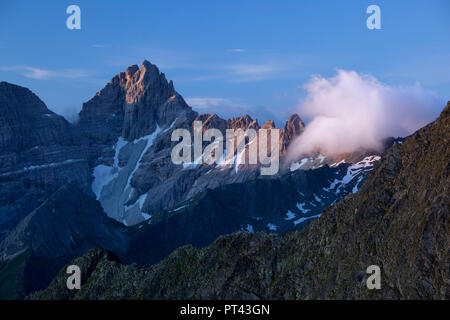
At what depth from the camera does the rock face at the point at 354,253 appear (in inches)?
5655

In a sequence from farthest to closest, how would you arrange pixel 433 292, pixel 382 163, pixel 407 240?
pixel 382 163 → pixel 407 240 → pixel 433 292

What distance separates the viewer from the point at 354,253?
161 meters

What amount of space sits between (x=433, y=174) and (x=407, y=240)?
15214 mm

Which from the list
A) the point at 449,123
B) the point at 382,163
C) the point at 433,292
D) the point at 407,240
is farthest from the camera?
the point at 382,163

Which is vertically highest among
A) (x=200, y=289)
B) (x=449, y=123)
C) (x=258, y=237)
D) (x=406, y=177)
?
(x=449, y=123)

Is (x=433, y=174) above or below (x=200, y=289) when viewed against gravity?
above

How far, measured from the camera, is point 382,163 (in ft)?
591

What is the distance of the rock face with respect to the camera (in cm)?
14362

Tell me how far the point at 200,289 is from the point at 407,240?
5709cm
